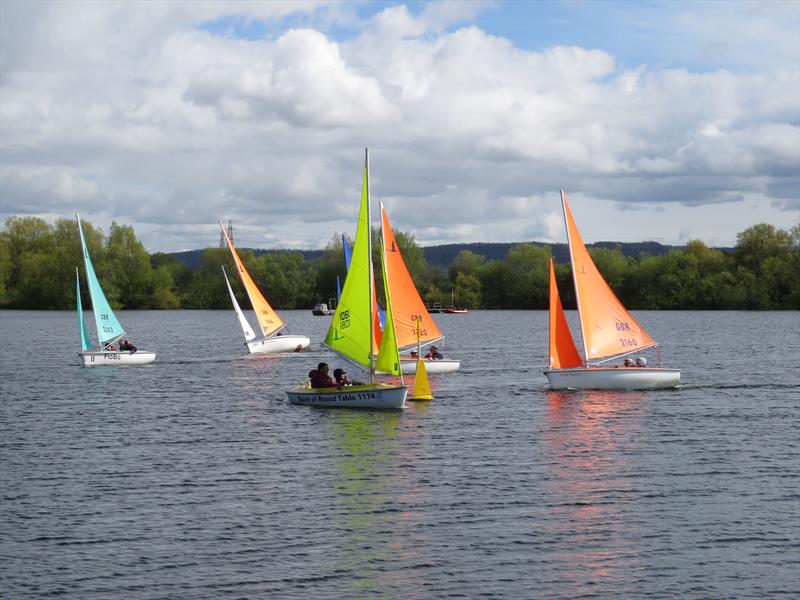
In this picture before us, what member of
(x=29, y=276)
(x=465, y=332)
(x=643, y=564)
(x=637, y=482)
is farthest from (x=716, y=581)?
(x=29, y=276)

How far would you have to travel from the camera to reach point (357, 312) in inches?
1828

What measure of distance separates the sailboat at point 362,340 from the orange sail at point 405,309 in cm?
737

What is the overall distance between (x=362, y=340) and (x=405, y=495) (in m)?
18.4

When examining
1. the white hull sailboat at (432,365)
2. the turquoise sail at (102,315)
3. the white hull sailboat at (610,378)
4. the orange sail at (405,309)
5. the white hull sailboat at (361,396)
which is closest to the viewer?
the white hull sailboat at (361,396)

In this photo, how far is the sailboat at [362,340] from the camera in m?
43.3

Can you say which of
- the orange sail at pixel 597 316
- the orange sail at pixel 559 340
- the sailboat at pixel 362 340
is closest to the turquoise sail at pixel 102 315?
the sailboat at pixel 362 340

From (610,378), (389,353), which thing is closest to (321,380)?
(389,353)

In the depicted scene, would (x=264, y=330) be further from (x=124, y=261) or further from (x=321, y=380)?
(x=124, y=261)

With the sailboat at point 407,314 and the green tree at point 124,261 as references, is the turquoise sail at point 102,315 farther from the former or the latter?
the green tree at point 124,261

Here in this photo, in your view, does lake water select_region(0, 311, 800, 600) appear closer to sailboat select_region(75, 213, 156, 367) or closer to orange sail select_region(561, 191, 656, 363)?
orange sail select_region(561, 191, 656, 363)

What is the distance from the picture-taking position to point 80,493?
28.8m

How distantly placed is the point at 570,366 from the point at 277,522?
1024 inches

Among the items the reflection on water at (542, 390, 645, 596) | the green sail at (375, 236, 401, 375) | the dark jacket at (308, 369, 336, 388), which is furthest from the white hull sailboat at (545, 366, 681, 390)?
the dark jacket at (308, 369, 336, 388)

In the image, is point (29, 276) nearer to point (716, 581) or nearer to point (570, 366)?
point (570, 366)
